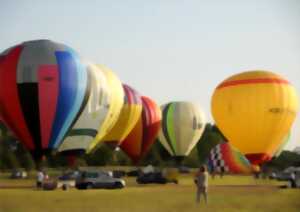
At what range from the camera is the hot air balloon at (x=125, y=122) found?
2105 inches

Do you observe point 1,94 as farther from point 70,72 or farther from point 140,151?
point 140,151

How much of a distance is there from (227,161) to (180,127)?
796cm

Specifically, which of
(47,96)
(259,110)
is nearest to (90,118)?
(47,96)

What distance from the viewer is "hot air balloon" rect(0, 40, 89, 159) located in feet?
122

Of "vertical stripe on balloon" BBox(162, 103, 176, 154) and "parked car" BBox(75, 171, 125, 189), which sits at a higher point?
"vertical stripe on balloon" BBox(162, 103, 176, 154)

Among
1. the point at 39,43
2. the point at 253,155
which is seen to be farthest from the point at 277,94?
the point at 39,43

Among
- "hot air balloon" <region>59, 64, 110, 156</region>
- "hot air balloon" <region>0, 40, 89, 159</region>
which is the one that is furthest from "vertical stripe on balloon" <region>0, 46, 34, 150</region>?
"hot air balloon" <region>59, 64, 110, 156</region>

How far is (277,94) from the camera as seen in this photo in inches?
1628

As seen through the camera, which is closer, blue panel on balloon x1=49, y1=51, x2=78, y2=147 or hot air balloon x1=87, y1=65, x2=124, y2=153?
blue panel on balloon x1=49, y1=51, x2=78, y2=147

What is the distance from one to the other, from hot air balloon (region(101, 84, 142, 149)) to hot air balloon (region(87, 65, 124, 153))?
15.3 ft

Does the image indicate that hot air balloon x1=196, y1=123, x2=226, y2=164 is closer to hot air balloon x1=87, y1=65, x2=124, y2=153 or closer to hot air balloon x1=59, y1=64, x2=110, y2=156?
hot air balloon x1=87, y1=65, x2=124, y2=153

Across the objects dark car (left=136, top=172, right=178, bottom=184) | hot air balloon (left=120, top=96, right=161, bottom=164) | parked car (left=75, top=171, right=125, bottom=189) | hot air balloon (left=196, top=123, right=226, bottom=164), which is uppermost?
hot air balloon (left=120, top=96, right=161, bottom=164)

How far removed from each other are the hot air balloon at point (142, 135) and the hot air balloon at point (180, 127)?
391 cm

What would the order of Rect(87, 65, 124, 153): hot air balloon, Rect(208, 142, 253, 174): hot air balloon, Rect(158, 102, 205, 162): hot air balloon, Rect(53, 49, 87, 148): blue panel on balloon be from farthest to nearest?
1. Rect(208, 142, 253, 174): hot air balloon
2. Rect(158, 102, 205, 162): hot air balloon
3. Rect(87, 65, 124, 153): hot air balloon
4. Rect(53, 49, 87, 148): blue panel on balloon
